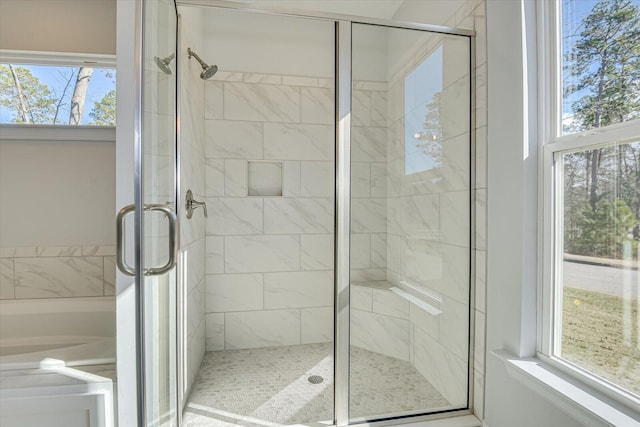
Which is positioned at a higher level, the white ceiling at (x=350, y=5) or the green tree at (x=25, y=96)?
the white ceiling at (x=350, y=5)

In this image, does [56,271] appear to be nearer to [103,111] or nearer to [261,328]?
[103,111]

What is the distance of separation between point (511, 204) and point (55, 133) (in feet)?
8.21

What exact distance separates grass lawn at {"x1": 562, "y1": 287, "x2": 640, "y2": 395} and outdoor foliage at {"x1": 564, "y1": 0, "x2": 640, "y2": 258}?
17cm

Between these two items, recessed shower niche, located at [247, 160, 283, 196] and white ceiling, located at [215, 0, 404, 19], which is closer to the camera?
white ceiling, located at [215, 0, 404, 19]

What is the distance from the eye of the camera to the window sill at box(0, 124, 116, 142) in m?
1.91

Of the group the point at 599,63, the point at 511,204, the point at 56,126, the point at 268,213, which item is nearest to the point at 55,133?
the point at 56,126

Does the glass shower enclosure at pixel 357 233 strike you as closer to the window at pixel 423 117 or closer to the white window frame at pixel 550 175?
the window at pixel 423 117

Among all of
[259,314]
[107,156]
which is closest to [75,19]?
[107,156]

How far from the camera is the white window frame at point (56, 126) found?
1.91 metres

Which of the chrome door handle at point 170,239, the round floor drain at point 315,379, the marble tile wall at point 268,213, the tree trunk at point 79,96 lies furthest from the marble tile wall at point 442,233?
the tree trunk at point 79,96

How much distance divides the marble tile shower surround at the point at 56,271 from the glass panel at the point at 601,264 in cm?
238

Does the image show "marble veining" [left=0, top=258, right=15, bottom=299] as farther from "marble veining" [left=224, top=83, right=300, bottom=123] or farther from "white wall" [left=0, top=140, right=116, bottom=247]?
"marble veining" [left=224, top=83, right=300, bottom=123]

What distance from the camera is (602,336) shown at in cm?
115

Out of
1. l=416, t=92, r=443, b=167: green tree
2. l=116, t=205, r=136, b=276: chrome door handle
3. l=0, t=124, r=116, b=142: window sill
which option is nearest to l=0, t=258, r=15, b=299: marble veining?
l=0, t=124, r=116, b=142: window sill
